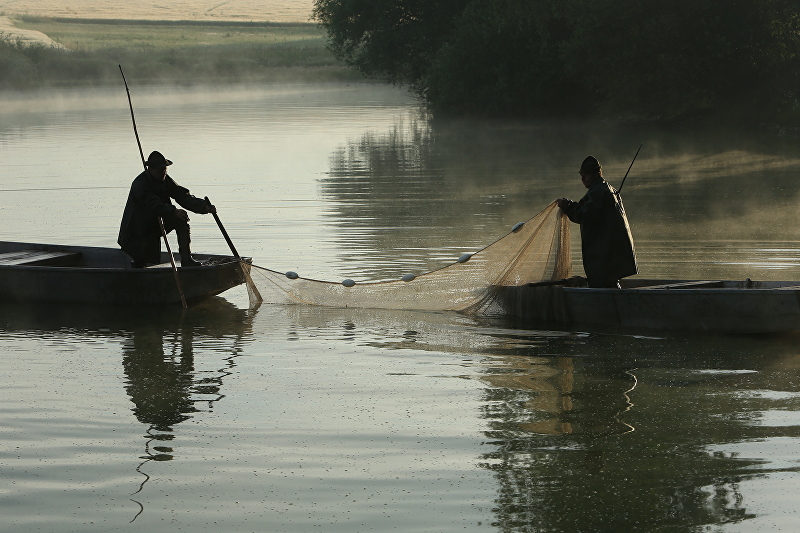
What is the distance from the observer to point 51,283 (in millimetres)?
10125

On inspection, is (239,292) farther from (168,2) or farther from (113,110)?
(168,2)

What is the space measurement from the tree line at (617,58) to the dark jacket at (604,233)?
23.8 metres

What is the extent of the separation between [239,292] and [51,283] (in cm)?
198

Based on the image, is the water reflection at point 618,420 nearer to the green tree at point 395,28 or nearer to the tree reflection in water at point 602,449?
the tree reflection in water at point 602,449

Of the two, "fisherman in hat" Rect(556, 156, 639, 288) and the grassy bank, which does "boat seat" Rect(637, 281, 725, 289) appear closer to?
"fisherman in hat" Rect(556, 156, 639, 288)

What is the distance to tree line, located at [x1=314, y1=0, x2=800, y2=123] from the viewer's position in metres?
31.6

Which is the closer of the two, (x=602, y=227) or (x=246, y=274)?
(x=602, y=227)

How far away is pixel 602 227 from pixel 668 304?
89 cm

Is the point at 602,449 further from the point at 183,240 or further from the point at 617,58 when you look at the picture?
the point at 617,58

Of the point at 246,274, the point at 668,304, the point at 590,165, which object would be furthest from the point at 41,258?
the point at 668,304

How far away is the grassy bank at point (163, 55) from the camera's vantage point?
6450 cm

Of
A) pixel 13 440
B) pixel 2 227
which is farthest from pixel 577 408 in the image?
pixel 2 227

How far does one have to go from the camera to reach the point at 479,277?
30.9 ft

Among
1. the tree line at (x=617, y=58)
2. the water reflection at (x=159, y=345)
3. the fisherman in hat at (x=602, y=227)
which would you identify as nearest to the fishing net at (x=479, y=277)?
the fisherman in hat at (x=602, y=227)
